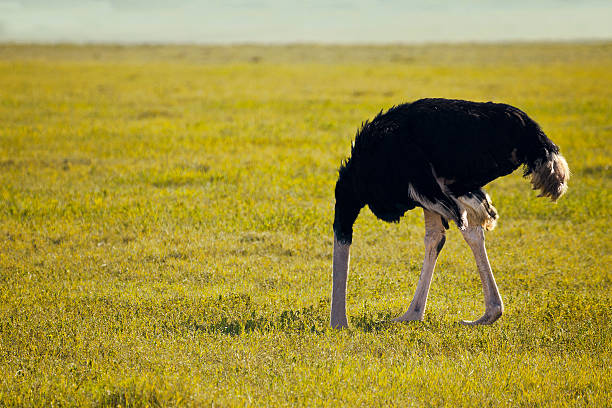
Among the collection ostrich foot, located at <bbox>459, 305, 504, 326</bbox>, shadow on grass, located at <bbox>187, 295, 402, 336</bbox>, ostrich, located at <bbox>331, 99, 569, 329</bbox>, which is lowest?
shadow on grass, located at <bbox>187, 295, 402, 336</bbox>

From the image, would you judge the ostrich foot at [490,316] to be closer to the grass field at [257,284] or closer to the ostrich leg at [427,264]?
the grass field at [257,284]

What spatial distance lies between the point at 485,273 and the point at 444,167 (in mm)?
1166

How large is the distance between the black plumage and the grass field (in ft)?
4.35

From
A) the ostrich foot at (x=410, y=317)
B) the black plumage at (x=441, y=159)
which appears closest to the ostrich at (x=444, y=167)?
the black plumage at (x=441, y=159)

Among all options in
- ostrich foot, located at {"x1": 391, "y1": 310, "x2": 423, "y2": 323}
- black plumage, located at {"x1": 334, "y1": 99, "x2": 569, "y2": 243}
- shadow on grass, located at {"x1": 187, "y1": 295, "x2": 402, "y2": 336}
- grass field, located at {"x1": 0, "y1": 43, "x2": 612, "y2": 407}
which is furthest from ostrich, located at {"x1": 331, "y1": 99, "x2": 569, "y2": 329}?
grass field, located at {"x1": 0, "y1": 43, "x2": 612, "y2": 407}

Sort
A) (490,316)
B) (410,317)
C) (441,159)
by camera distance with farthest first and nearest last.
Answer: (410,317), (490,316), (441,159)

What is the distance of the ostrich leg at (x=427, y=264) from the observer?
732 centimetres

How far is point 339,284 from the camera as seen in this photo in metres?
6.78

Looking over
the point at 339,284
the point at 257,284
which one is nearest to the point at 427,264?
the point at 339,284

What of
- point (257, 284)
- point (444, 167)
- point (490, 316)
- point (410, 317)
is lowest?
point (257, 284)

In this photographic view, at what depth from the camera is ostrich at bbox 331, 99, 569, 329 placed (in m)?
6.71

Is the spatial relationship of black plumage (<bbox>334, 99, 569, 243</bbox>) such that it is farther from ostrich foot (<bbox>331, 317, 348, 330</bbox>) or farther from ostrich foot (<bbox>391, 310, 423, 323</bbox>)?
ostrich foot (<bbox>391, 310, 423, 323</bbox>)

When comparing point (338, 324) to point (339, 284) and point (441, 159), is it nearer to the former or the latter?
point (339, 284)

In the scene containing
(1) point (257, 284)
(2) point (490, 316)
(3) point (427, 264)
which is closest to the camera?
(2) point (490, 316)
